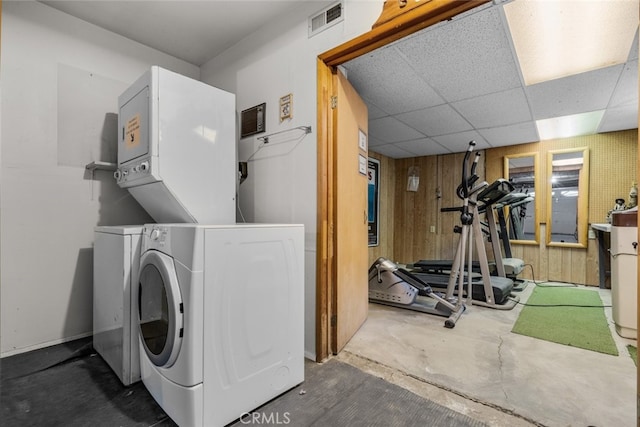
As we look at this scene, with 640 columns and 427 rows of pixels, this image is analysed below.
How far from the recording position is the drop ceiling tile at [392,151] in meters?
5.04

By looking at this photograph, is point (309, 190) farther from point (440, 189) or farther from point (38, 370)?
point (440, 189)

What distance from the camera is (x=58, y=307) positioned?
7.30ft

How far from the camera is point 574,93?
286 cm

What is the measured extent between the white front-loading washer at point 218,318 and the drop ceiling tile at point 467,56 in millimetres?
1681

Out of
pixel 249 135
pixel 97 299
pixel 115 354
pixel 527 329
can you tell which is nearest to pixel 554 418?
pixel 527 329

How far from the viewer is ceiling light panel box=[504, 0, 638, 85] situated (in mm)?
1820

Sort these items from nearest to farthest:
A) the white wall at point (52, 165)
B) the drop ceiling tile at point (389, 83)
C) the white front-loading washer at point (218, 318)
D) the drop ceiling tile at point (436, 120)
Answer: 1. the white front-loading washer at point (218, 318)
2. the white wall at point (52, 165)
3. the drop ceiling tile at point (389, 83)
4. the drop ceiling tile at point (436, 120)

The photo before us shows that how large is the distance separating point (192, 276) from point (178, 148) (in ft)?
3.21

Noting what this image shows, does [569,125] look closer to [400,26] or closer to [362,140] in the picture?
[362,140]

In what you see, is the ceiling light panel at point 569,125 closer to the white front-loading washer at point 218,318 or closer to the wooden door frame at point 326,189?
the wooden door frame at point 326,189

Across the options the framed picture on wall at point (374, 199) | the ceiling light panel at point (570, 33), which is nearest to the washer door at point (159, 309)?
the ceiling light panel at point (570, 33)

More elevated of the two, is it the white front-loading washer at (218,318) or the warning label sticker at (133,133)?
the warning label sticker at (133,133)

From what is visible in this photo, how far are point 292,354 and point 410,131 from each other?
3.45m

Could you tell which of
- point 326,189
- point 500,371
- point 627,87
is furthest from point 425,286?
point 627,87
